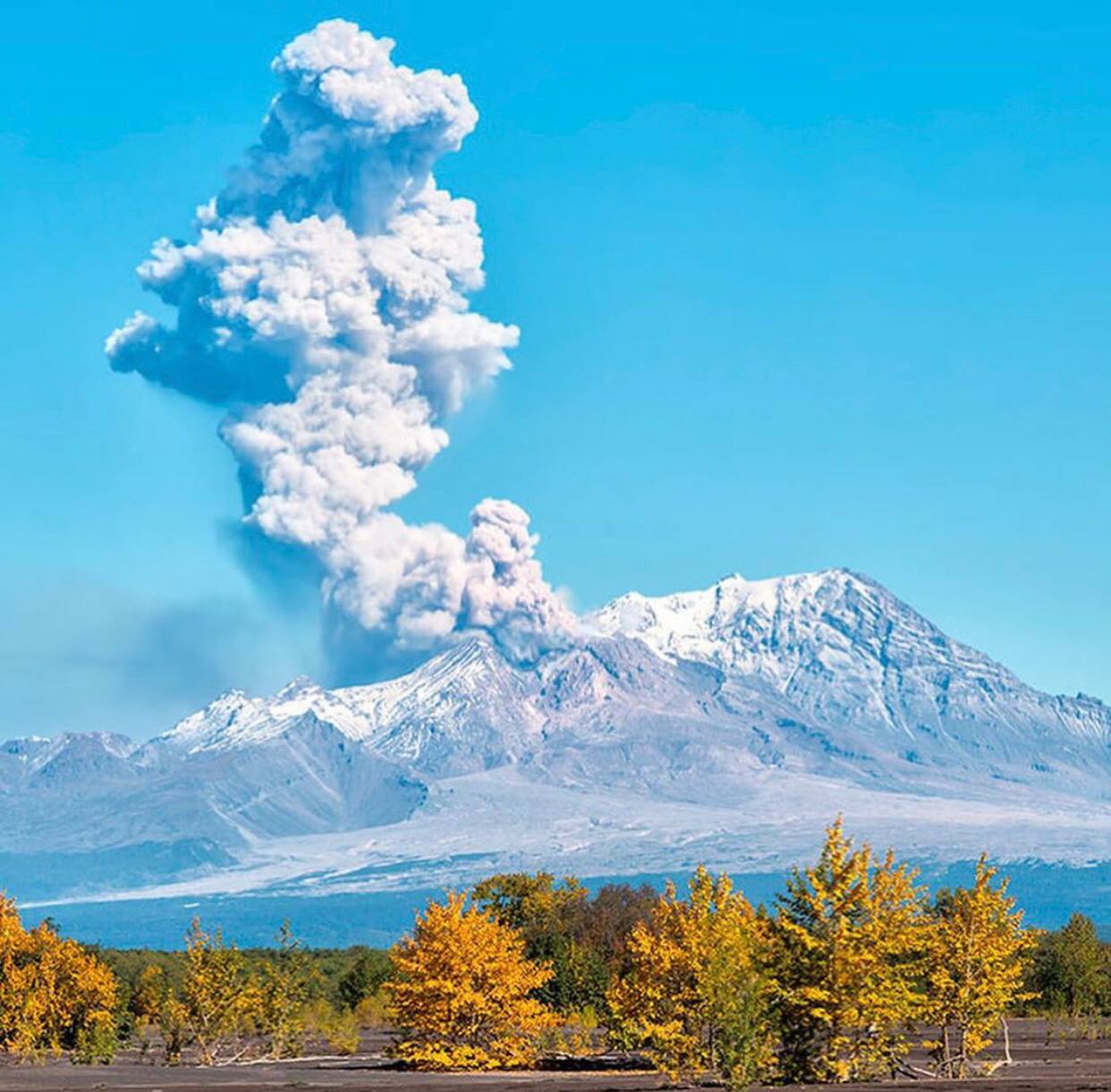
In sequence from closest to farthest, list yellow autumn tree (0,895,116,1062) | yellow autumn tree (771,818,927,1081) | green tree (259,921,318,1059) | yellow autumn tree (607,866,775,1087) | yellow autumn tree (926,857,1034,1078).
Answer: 1. yellow autumn tree (771,818,927,1081)
2. yellow autumn tree (607,866,775,1087)
3. yellow autumn tree (926,857,1034,1078)
4. yellow autumn tree (0,895,116,1062)
5. green tree (259,921,318,1059)

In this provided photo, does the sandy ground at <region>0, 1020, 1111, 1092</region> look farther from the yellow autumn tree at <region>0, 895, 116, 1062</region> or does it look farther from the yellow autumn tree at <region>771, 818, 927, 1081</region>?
the yellow autumn tree at <region>0, 895, 116, 1062</region>

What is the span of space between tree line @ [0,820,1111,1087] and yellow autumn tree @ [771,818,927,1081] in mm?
58

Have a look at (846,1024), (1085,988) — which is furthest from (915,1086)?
(1085,988)

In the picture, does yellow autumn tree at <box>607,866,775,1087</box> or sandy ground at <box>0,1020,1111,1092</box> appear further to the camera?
sandy ground at <box>0,1020,1111,1092</box>

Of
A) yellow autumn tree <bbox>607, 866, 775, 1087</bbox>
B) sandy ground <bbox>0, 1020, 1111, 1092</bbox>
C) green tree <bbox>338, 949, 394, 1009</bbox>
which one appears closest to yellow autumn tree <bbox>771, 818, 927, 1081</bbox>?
yellow autumn tree <bbox>607, 866, 775, 1087</bbox>

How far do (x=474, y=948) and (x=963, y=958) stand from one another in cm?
2373

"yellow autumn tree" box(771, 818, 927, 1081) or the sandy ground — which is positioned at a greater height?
"yellow autumn tree" box(771, 818, 927, 1081)

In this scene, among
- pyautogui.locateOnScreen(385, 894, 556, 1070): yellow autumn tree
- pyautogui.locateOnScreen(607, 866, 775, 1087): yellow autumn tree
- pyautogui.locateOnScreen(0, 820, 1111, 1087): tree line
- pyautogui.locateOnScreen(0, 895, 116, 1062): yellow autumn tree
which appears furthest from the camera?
pyautogui.locateOnScreen(0, 895, 116, 1062): yellow autumn tree

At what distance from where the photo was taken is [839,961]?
52.6 metres

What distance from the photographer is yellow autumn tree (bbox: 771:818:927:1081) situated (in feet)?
173

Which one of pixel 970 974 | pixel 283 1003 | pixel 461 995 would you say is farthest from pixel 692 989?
pixel 283 1003

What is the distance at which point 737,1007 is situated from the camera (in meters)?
52.8

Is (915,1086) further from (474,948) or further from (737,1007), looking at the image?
(474,948)

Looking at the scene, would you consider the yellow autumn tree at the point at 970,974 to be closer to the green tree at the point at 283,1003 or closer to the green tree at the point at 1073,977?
the green tree at the point at 283,1003
